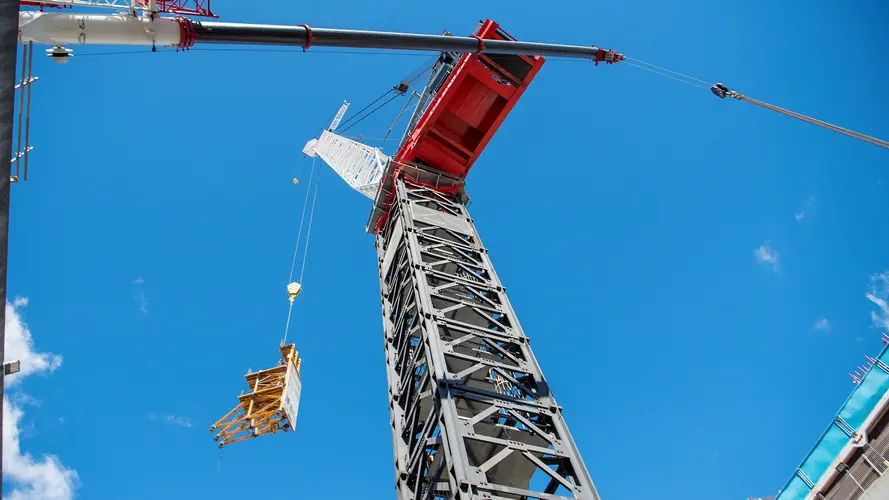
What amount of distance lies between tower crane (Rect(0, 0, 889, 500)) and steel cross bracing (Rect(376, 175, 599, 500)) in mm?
28

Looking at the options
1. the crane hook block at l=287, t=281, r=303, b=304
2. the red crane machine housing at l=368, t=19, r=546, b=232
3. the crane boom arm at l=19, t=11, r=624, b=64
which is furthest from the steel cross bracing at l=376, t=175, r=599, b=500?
the crane hook block at l=287, t=281, r=303, b=304

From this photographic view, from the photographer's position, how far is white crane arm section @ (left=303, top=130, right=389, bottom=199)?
23719 millimetres

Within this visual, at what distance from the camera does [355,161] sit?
2934 cm

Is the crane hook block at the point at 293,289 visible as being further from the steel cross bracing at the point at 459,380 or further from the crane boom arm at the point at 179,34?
the crane boom arm at the point at 179,34

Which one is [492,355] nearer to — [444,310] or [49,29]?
[444,310]

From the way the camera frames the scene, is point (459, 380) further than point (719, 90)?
No

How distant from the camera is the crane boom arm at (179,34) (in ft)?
21.5

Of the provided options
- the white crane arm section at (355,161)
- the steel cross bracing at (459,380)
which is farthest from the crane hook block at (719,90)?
the white crane arm section at (355,161)

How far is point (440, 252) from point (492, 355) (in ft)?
11.1

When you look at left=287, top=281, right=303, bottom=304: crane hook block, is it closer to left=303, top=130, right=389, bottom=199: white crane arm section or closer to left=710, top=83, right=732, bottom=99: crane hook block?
left=303, top=130, right=389, bottom=199: white crane arm section

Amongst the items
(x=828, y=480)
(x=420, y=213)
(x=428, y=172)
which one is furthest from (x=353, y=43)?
(x=828, y=480)

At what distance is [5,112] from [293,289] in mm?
20452

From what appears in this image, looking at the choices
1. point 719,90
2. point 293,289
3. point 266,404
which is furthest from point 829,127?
point 293,289

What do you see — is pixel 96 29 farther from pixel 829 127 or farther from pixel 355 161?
pixel 355 161
